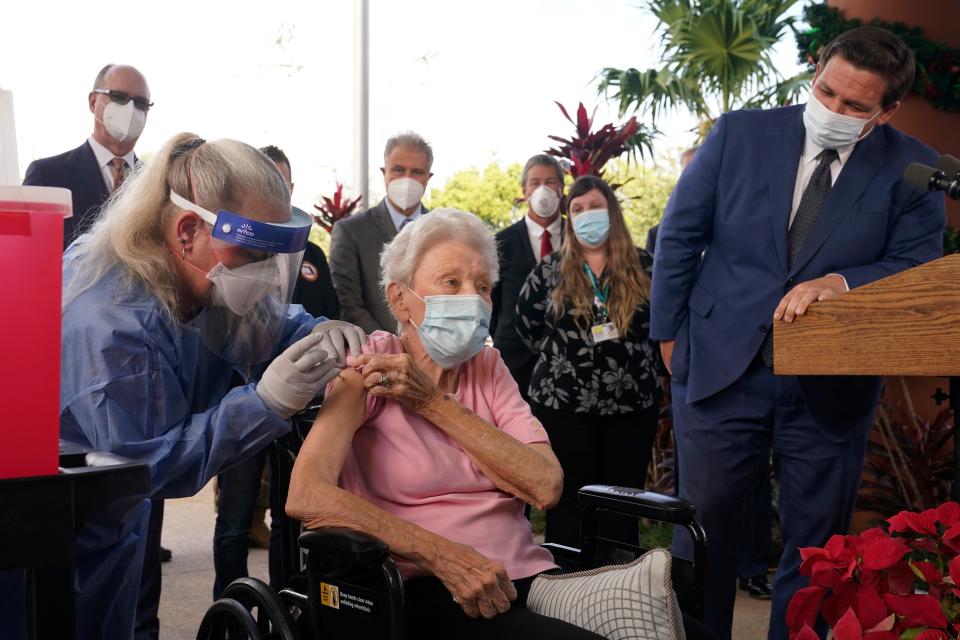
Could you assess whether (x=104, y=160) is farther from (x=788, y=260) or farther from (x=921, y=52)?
(x=921, y=52)

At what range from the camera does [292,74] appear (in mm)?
7434

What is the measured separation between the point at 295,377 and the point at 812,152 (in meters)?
1.56

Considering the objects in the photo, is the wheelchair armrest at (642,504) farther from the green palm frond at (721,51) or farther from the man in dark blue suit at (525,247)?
the green palm frond at (721,51)

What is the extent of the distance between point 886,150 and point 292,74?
19.1 ft

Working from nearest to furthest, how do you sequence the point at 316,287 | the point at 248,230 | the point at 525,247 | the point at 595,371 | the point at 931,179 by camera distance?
the point at 248,230
the point at 931,179
the point at 595,371
the point at 316,287
the point at 525,247

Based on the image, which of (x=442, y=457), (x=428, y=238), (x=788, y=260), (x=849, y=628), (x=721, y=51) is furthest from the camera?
(x=721, y=51)

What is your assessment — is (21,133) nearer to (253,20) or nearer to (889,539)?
(889,539)

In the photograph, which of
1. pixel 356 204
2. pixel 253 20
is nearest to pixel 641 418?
pixel 356 204

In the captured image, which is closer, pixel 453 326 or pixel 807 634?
pixel 807 634

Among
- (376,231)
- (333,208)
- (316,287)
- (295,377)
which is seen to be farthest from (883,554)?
(333,208)

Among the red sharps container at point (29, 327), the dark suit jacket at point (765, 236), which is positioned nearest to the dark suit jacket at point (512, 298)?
the dark suit jacket at point (765, 236)

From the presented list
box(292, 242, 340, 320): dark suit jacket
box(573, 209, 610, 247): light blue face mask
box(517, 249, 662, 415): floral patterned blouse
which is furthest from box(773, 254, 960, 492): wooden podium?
box(292, 242, 340, 320): dark suit jacket

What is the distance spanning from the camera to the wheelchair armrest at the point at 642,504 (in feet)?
5.99

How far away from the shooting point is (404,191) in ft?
12.6
